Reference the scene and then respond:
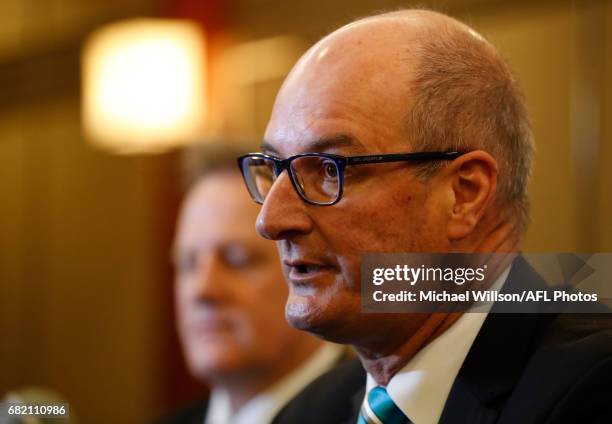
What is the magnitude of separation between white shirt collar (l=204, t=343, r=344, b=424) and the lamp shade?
1.72m

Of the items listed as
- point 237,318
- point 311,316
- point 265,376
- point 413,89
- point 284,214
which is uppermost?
point 413,89

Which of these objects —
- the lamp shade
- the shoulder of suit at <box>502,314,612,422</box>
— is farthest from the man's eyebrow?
the lamp shade

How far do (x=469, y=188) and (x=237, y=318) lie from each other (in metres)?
0.96

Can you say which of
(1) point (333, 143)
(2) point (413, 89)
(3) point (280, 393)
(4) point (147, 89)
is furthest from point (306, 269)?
(4) point (147, 89)

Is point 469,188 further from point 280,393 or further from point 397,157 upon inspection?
point 280,393

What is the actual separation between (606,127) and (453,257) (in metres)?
1.93

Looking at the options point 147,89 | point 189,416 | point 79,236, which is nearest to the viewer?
point 189,416

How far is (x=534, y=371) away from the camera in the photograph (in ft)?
3.37

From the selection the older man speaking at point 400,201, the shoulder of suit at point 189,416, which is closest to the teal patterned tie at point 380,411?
the older man speaking at point 400,201

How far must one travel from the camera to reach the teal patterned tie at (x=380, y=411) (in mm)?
1087

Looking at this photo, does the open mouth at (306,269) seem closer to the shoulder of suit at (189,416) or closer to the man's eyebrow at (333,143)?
the man's eyebrow at (333,143)

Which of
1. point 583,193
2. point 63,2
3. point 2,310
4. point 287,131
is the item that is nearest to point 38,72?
point 63,2

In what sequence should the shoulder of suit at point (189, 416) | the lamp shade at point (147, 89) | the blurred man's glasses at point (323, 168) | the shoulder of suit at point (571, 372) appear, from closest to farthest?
the shoulder of suit at point (571, 372) < the blurred man's glasses at point (323, 168) < the shoulder of suit at point (189, 416) < the lamp shade at point (147, 89)

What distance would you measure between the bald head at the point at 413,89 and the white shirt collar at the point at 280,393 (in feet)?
2.77
